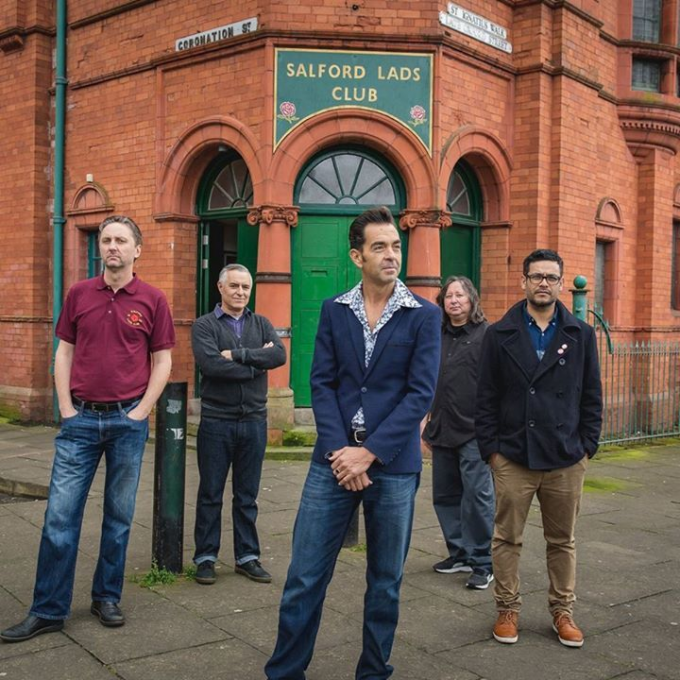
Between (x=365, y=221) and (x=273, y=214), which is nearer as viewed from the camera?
(x=365, y=221)

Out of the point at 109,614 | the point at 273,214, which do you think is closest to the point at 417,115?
the point at 273,214

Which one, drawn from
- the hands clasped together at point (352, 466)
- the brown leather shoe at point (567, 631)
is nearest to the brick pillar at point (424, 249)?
the brown leather shoe at point (567, 631)

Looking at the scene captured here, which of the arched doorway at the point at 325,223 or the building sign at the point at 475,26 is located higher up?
the building sign at the point at 475,26

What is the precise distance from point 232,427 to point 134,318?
113 cm

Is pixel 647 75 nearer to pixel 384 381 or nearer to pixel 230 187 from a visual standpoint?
pixel 230 187

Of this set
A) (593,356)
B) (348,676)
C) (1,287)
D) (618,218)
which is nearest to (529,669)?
(348,676)

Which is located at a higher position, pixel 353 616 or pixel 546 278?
pixel 546 278

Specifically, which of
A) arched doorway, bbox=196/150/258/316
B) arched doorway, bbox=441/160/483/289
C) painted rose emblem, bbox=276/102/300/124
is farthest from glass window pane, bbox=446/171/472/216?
arched doorway, bbox=196/150/258/316

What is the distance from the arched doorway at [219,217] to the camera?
428 inches

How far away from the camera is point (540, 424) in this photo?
4.39 meters

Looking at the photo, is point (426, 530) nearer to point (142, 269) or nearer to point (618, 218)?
point (142, 269)

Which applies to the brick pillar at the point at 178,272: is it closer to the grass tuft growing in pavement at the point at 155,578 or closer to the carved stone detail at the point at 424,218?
the carved stone detail at the point at 424,218

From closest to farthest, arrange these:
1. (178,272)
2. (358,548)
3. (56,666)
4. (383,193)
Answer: (56,666) → (358,548) → (383,193) → (178,272)

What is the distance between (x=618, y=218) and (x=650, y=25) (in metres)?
3.11
